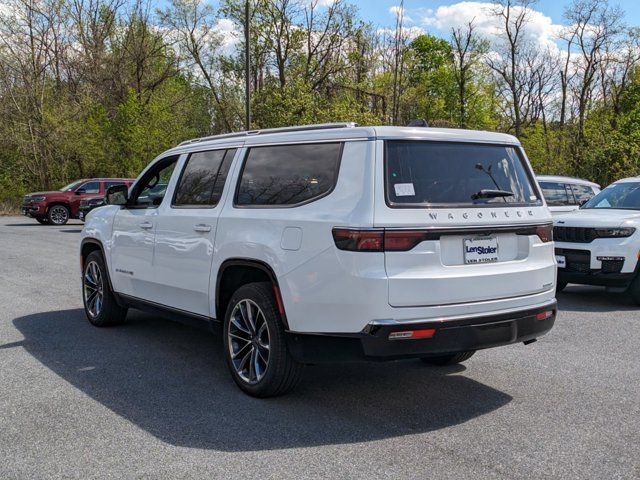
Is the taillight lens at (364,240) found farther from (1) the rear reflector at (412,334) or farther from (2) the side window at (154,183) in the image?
(2) the side window at (154,183)

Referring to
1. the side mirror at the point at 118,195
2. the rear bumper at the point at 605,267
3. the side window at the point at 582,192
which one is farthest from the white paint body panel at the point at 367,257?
the side window at the point at 582,192

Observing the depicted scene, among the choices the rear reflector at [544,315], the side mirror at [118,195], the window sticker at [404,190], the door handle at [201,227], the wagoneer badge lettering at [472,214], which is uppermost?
the window sticker at [404,190]

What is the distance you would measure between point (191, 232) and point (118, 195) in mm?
1696

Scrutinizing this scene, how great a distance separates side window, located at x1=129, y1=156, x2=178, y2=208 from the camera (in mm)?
6277

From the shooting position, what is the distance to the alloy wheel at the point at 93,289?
709 centimetres

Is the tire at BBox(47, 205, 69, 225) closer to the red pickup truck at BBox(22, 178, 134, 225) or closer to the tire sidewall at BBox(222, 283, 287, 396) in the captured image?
the red pickup truck at BBox(22, 178, 134, 225)

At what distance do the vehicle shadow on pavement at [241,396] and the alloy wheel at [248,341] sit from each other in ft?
0.60

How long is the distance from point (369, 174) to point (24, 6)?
38400 millimetres

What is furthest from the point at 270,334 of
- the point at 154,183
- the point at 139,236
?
the point at 154,183

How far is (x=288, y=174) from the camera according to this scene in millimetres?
4672

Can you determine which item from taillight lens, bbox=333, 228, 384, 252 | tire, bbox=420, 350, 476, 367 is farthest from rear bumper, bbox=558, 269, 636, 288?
taillight lens, bbox=333, 228, 384, 252

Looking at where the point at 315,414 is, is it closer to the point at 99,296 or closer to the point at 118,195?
the point at 118,195

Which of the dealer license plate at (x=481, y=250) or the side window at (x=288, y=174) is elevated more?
the side window at (x=288, y=174)

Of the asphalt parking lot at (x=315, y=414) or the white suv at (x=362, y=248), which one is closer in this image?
the asphalt parking lot at (x=315, y=414)
